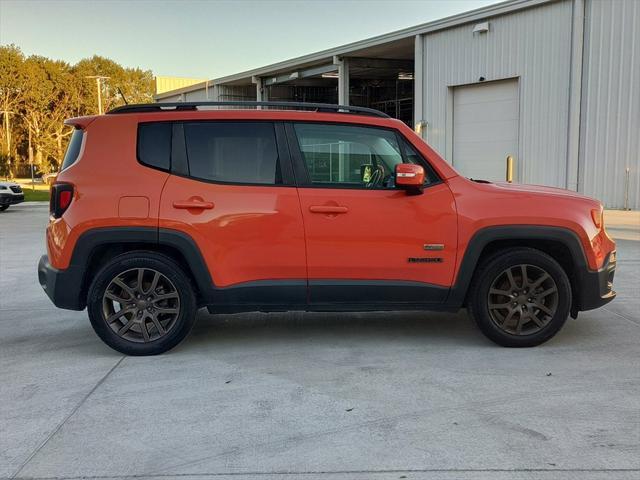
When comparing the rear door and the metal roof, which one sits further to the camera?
the metal roof

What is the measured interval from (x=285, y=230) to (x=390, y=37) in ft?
63.4

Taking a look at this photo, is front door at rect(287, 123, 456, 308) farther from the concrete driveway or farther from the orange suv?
the concrete driveway

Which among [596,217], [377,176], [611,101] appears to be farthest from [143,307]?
[611,101]

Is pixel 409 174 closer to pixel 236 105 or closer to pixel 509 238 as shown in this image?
pixel 509 238

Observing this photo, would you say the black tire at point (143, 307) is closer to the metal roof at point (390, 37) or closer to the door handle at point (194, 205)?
the door handle at point (194, 205)

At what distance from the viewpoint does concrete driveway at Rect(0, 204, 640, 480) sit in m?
2.94

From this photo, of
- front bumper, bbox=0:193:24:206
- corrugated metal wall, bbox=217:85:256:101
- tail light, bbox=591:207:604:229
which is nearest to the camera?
tail light, bbox=591:207:604:229

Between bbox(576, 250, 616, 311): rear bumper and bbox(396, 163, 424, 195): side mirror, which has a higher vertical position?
bbox(396, 163, 424, 195): side mirror

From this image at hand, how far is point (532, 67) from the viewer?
18.0 m

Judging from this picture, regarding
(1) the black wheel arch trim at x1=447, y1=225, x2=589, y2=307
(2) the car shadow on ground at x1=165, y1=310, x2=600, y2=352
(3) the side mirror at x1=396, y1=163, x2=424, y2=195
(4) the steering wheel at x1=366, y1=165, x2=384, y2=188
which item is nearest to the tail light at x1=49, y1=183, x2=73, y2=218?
(2) the car shadow on ground at x1=165, y1=310, x2=600, y2=352

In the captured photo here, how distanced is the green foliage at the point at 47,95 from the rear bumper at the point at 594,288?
5154 cm

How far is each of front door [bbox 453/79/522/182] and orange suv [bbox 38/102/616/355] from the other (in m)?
15.2

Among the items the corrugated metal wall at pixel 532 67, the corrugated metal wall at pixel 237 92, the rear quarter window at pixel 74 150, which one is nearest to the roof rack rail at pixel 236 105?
the rear quarter window at pixel 74 150

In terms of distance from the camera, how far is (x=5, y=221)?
16.8 metres
